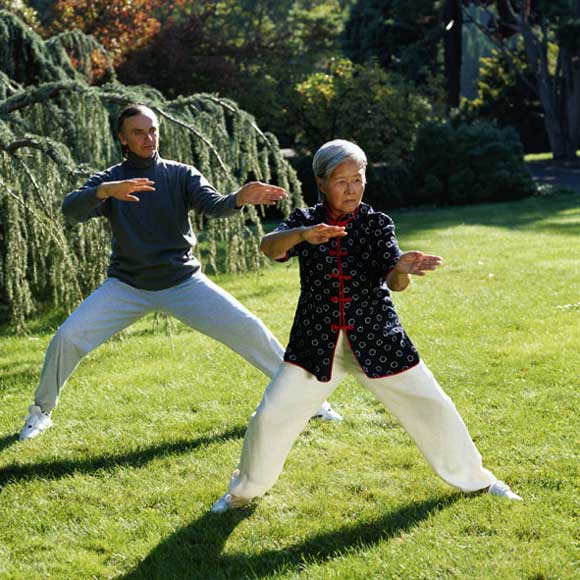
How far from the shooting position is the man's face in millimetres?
4785

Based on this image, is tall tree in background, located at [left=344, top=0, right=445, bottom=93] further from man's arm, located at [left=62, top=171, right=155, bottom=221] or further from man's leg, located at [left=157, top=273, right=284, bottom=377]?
man's arm, located at [left=62, top=171, right=155, bottom=221]

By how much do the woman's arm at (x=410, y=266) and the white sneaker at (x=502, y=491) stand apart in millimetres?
1076

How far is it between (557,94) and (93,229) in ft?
77.2

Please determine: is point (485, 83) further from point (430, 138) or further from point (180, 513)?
point (180, 513)

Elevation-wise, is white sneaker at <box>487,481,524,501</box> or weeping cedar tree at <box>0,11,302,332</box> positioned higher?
weeping cedar tree at <box>0,11,302,332</box>

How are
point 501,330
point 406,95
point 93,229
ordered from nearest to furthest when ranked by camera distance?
1. point 93,229
2. point 501,330
3. point 406,95

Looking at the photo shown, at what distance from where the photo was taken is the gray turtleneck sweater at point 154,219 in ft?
16.0

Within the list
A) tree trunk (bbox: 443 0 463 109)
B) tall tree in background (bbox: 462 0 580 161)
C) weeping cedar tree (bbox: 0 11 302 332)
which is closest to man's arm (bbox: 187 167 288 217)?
weeping cedar tree (bbox: 0 11 302 332)

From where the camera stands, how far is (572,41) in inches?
1003

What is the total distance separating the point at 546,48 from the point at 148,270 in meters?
23.6

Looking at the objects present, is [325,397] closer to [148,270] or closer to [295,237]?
→ [295,237]

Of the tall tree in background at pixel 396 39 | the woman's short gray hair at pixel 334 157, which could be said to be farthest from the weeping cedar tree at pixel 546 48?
the woman's short gray hair at pixel 334 157

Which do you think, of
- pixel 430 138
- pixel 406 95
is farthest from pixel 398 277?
pixel 406 95

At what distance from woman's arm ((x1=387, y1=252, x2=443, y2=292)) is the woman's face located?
31 centimetres
